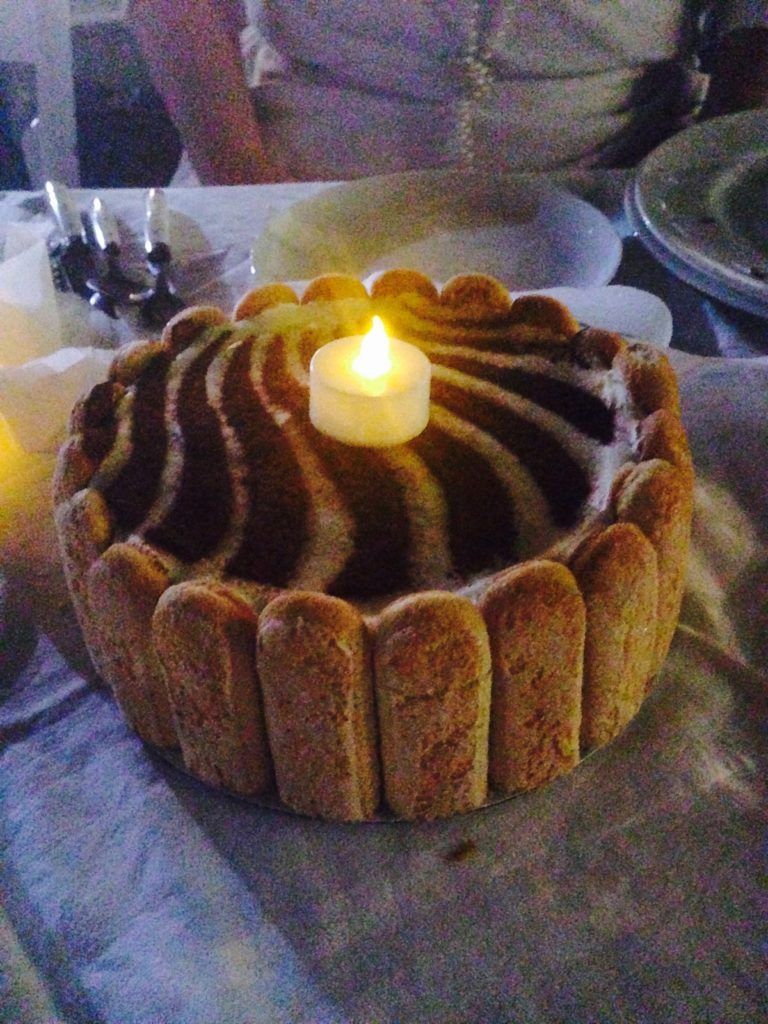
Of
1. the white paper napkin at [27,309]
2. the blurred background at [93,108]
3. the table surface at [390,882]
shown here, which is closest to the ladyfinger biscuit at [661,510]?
the table surface at [390,882]

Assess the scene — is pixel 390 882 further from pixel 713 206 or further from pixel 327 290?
pixel 713 206

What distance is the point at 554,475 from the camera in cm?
62

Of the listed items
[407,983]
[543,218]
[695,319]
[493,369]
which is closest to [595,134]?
[543,218]

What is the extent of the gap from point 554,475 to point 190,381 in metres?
0.33

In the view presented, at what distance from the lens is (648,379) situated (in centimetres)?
68

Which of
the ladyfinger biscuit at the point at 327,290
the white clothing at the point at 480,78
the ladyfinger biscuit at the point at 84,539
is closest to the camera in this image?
the ladyfinger biscuit at the point at 84,539

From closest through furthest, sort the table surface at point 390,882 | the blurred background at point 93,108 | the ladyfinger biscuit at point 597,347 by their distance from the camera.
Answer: the table surface at point 390,882
the ladyfinger biscuit at point 597,347
the blurred background at point 93,108

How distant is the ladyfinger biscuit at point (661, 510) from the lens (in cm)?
57

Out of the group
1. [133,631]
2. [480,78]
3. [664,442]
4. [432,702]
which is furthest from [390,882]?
[480,78]

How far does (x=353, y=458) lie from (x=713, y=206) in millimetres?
598

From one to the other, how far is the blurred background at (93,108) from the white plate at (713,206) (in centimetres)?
140

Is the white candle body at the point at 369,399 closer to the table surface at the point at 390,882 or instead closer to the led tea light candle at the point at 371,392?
the led tea light candle at the point at 371,392

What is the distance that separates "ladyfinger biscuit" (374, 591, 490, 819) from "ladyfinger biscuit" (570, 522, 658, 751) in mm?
80

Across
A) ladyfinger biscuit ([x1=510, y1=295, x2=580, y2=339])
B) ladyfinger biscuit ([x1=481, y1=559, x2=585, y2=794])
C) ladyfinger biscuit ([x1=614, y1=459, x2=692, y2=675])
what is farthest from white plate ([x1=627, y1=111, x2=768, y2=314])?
ladyfinger biscuit ([x1=481, y1=559, x2=585, y2=794])
